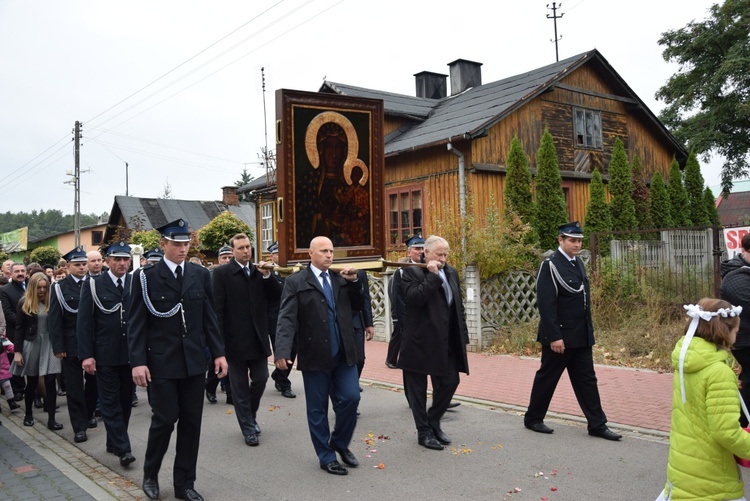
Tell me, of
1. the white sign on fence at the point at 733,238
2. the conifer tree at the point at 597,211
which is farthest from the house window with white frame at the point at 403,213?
the white sign on fence at the point at 733,238

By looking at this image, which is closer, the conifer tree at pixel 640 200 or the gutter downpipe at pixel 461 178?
the gutter downpipe at pixel 461 178

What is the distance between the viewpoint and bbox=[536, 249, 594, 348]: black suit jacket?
6.55 m

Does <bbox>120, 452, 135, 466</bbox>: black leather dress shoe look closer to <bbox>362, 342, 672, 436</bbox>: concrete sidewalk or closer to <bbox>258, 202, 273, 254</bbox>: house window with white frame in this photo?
<bbox>362, 342, 672, 436</bbox>: concrete sidewalk

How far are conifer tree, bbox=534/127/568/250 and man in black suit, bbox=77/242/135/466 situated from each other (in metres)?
13.9

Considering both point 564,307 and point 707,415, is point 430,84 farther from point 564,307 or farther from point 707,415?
point 707,415

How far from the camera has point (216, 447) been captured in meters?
6.73

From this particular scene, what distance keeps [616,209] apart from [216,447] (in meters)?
17.4

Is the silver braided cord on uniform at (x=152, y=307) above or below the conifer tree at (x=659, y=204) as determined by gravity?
below

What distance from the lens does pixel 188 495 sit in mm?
5105

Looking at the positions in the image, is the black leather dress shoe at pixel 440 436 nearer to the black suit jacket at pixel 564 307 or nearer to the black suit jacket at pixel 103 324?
the black suit jacket at pixel 564 307

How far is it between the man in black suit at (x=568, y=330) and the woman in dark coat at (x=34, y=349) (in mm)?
5709

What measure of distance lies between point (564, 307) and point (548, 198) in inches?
519

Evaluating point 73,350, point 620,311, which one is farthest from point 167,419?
point 620,311

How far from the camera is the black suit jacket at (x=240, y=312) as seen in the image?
22.7ft
